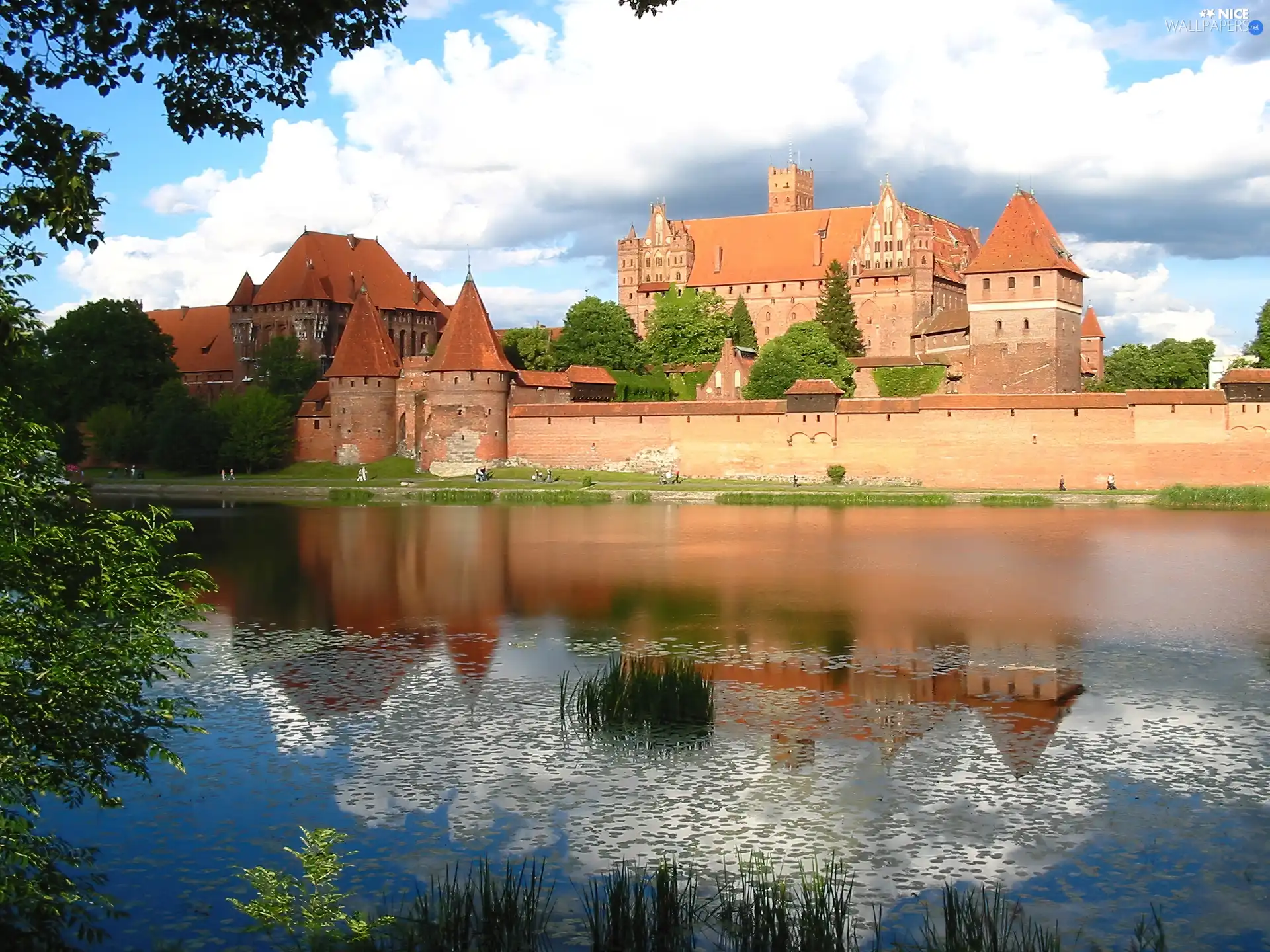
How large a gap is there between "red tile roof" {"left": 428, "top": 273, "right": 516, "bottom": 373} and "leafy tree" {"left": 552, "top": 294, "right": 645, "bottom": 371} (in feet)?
Answer: 30.9

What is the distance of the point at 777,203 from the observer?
78688mm


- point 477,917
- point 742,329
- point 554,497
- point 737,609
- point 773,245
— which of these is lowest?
point 477,917

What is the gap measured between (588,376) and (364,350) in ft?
25.5

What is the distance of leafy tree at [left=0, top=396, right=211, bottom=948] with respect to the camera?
620 cm

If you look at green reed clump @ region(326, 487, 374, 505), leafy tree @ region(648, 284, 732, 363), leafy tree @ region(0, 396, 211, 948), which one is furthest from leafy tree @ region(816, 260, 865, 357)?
leafy tree @ region(0, 396, 211, 948)

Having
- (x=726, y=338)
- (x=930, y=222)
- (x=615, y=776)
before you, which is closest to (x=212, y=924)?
(x=615, y=776)

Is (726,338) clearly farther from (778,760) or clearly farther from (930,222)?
(778,760)

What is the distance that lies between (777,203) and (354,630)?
222 ft

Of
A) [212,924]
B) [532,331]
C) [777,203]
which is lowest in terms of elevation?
[212,924]

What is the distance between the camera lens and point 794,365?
46.1 m

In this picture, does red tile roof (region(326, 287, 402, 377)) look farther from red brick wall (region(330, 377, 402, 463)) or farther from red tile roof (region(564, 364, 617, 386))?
red tile roof (region(564, 364, 617, 386))

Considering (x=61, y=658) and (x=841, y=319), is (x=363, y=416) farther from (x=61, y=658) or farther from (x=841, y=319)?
(x=61, y=658)

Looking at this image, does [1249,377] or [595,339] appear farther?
[595,339]

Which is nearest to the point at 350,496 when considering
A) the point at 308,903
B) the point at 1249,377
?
the point at 1249,377
